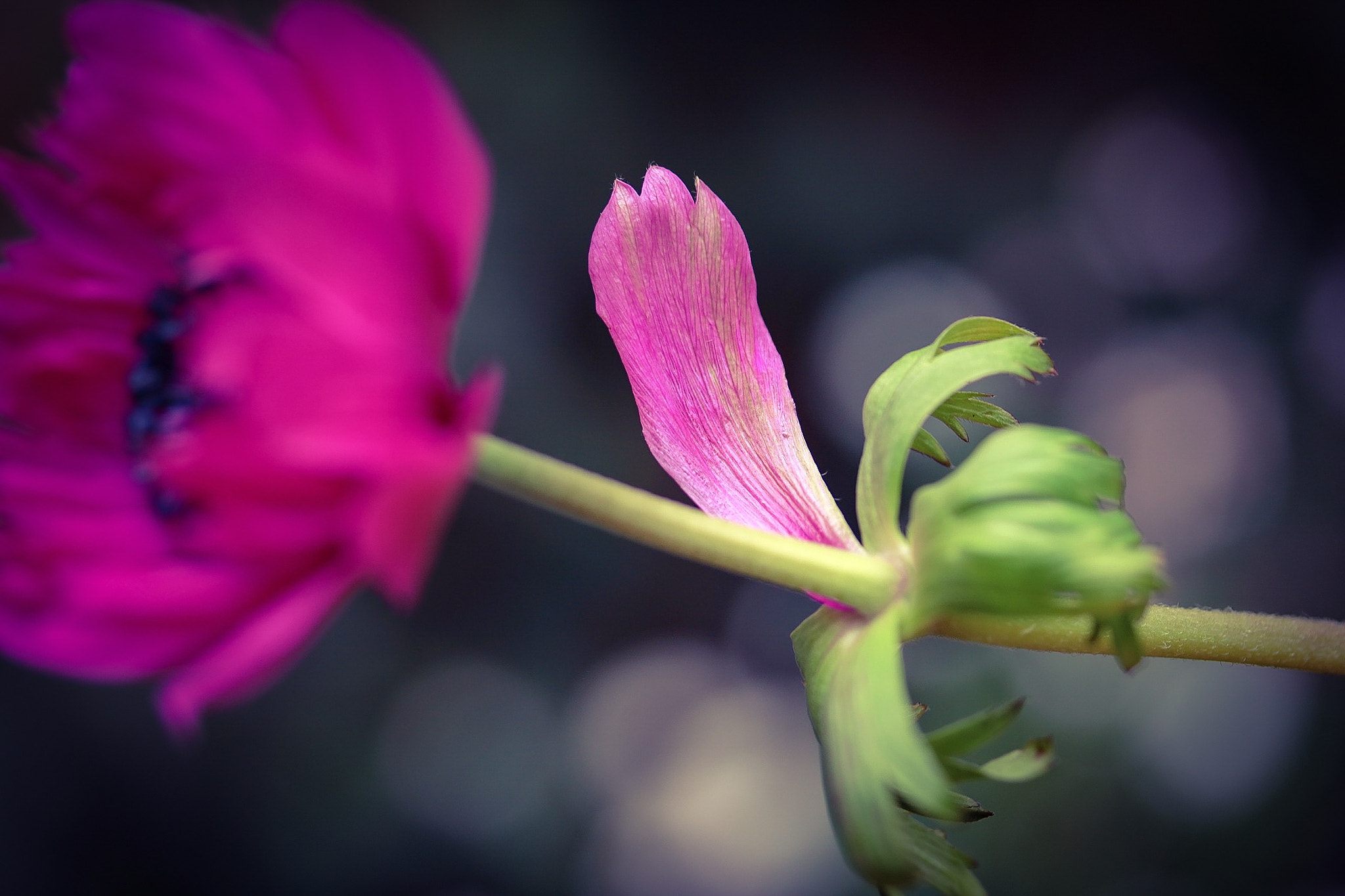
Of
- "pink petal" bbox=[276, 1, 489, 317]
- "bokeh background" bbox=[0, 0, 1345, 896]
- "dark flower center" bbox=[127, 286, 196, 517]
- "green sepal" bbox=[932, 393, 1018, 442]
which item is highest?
"pink petal" bbox=[276, 1, 489, 317]

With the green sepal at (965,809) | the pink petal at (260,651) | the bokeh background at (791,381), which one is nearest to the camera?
the pink petal at (260,651)

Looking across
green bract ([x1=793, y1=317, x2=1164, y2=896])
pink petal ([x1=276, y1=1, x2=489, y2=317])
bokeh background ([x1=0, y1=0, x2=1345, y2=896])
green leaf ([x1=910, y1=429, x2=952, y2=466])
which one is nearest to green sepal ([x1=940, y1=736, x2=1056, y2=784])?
green bract ([x1=793, y1=317, x2=1164, y2=896])

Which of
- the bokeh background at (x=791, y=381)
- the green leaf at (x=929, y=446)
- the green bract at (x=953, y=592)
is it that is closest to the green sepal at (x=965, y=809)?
the green bract at (x=953, y=592)

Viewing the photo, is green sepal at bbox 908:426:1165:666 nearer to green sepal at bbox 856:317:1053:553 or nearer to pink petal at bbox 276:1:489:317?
green sepal at bbox 856:317:1053:553

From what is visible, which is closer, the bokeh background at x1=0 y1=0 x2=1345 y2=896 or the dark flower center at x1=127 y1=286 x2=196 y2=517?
the dark flower center at x1=127 y1=286 x2=196 y2=517

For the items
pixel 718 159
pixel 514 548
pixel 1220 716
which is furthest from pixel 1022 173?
pixel 514 548

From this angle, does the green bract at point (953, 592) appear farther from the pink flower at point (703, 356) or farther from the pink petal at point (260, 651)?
the pink petal at point (260, 651)

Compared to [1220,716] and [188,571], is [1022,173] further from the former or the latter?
[188,571]

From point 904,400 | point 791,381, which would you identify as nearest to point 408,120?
point 904,400
